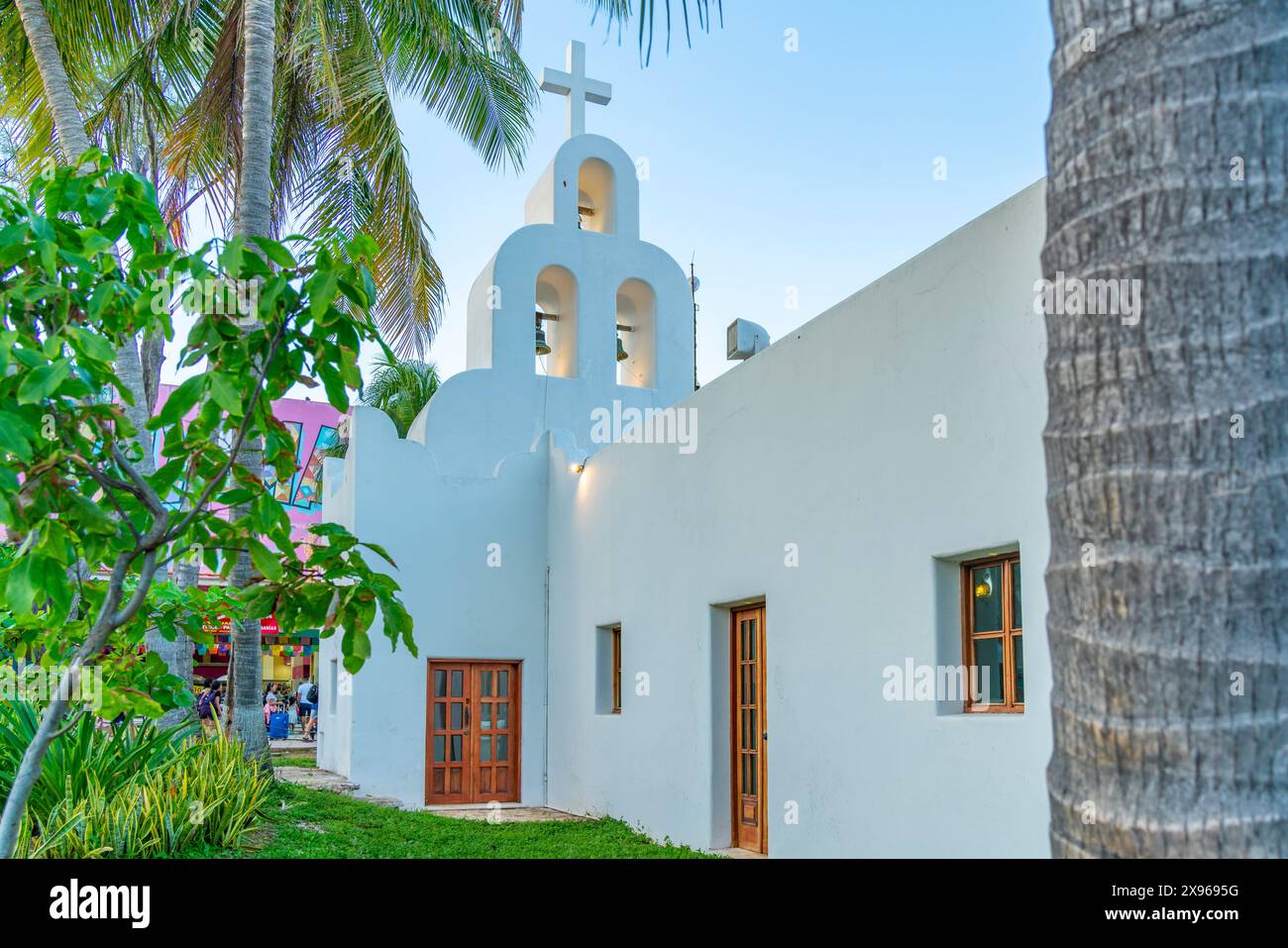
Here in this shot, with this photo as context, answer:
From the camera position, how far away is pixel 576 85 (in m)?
15.7

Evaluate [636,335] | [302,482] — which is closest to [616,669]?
[636,335]

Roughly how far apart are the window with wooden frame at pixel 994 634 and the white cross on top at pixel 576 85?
10.5m

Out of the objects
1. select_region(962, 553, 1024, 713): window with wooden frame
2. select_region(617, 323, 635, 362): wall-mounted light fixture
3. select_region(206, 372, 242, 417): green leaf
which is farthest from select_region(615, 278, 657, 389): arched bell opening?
select_region(206, 372, 242, 417): green leaf

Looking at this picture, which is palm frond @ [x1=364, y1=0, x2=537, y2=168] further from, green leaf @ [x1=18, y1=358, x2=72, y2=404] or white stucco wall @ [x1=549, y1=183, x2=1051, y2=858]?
green leaf @ [x1=18, y1=358, x2=72, y2=404]

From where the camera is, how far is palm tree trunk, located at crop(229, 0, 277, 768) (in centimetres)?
1094

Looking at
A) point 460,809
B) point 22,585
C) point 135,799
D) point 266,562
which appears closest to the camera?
point 22,585

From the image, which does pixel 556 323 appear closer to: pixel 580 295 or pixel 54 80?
pixel 580 295

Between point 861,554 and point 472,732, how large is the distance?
7797 mm

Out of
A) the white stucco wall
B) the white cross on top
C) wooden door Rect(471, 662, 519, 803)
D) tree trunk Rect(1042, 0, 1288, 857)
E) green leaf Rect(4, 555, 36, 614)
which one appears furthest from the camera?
the white cross on top

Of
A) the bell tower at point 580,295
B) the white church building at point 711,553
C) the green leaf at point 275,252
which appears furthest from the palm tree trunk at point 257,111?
the green leaf at point 275,252

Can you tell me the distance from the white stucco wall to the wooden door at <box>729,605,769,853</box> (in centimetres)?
12

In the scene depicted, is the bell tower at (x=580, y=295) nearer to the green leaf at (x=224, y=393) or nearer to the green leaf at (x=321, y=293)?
the green leaf at (x=321, y=293)
